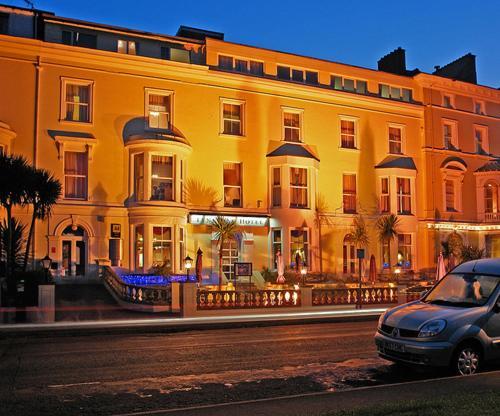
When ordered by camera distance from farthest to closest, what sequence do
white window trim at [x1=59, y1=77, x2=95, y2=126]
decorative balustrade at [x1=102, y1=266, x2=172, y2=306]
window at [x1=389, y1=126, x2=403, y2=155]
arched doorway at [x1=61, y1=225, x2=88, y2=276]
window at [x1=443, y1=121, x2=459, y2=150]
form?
window at [x1=443, y1=121, x2=459, y2=150]
window at [x1=389, y1=126, x2=403, y2=155]
white window trim at [x1=59, y1=77, x2=95, y2=126]
arched doorway at [x1=61, y1=225, x2=88, y2=276]
decorative balustrade at [x1=102, y1=266, x2=172, y2=306]

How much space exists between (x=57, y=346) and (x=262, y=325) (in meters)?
7.07

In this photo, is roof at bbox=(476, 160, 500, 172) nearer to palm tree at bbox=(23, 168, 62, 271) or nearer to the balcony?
the balcony

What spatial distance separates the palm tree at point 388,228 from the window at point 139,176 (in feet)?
48.0

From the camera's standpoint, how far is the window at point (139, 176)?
28.8 metres

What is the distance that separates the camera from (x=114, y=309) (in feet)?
74.4

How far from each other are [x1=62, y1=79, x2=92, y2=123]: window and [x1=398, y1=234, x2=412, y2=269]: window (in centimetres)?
1993

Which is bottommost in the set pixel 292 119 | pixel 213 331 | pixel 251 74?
pixel 213 331

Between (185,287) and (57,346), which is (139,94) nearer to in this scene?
(185,287)

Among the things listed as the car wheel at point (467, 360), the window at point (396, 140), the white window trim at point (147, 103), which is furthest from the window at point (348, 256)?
the car wheel at point (467, 360)

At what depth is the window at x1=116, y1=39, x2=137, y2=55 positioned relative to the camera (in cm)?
2978

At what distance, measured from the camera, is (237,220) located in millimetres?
30859

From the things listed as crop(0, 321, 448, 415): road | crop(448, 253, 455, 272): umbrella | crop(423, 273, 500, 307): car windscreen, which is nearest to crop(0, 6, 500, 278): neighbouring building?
crop(448, 253, 455, 272): umbrella

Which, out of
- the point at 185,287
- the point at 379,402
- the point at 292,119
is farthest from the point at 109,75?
the point at 379,402

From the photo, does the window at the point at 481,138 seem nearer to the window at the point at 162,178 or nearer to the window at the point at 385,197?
the window at the point at 385,197
